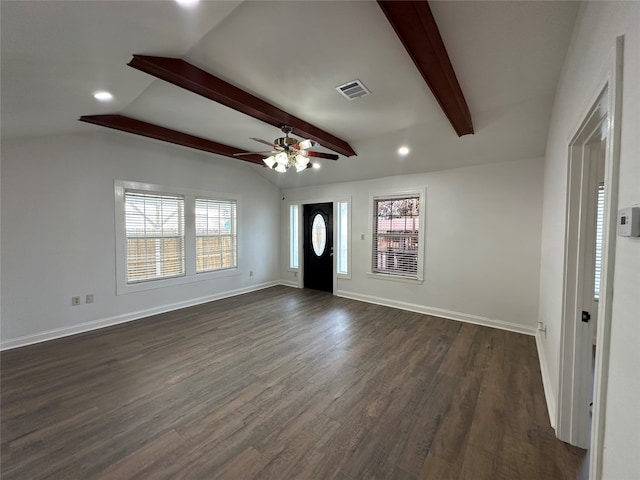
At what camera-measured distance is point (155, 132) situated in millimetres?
3650

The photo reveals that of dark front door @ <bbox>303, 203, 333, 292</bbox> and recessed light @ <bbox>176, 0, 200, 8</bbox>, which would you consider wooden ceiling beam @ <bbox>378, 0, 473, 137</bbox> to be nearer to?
recessed light @ <bbox>176, 0, 200, 8</bbox>

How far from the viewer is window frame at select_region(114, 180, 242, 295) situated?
13.1 feet

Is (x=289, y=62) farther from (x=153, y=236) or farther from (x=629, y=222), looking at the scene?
(x=153, y=236)

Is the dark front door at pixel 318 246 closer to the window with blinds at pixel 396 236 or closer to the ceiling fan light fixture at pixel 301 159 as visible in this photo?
the window with blinds at pixel 396 236

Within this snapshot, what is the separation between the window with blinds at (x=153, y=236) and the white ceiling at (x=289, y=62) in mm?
1217

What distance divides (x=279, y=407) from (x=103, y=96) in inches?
127

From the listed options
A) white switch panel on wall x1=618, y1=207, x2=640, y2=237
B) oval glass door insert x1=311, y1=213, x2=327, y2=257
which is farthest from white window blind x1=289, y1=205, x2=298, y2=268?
white switch panel on wall x1=618, y1=207, x2=640, y2=237

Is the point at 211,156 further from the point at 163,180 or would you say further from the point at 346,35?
the point at 346,35

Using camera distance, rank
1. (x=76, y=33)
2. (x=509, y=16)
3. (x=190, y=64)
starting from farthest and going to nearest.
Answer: (x=190, y=64)
(x=509, y=16)
(x=76, y=33)

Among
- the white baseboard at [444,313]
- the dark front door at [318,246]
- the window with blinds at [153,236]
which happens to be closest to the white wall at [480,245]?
the white baseboard at [444,313]

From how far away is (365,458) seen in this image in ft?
5.62

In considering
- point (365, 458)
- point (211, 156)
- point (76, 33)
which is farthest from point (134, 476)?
point (211, 156)

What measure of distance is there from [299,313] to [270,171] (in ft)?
10.3

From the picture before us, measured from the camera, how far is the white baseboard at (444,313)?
3.75m
